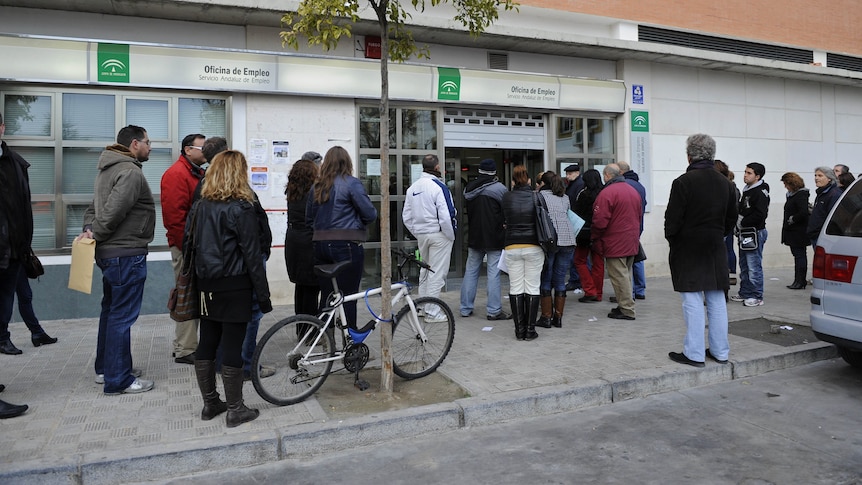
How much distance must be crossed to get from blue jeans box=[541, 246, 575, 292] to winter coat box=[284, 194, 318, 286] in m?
2.68

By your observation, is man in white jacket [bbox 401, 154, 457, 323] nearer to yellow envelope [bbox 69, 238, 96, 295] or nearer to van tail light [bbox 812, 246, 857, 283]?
yellow envelope [bbox 69, 238, 96, 295]

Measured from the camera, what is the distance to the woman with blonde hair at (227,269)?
405cm

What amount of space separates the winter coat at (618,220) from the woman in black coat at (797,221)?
303cm

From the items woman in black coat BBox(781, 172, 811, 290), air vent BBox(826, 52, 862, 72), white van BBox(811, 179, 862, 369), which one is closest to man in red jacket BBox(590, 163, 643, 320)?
white van BBox(811, 179, 862, 369)

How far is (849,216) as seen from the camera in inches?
200

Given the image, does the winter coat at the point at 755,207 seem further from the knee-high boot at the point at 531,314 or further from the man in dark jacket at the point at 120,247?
the man in dark jacket at the point at 120,247

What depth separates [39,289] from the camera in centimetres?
785

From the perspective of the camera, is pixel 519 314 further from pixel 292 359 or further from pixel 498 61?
pixel 498 61

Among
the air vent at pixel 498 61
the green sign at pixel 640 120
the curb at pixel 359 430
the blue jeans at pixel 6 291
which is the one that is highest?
the air vent at pixel 498 61

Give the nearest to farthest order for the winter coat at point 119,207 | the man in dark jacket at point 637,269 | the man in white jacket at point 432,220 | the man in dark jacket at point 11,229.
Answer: the man in dark jacket at point 11,229, the winter coat at point 119,207, the man in white jacket at point 432,220, the man in dark jacket at point 637,269

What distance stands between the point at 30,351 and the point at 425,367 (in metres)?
4.14

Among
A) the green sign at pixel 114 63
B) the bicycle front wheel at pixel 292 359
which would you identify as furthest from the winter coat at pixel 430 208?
the green sign at pixel 114 63

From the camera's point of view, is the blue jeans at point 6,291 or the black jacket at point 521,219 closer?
the blue jeans at point 6,291

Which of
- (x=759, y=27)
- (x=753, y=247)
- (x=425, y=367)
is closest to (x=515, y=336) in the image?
(x=425, y=367)
